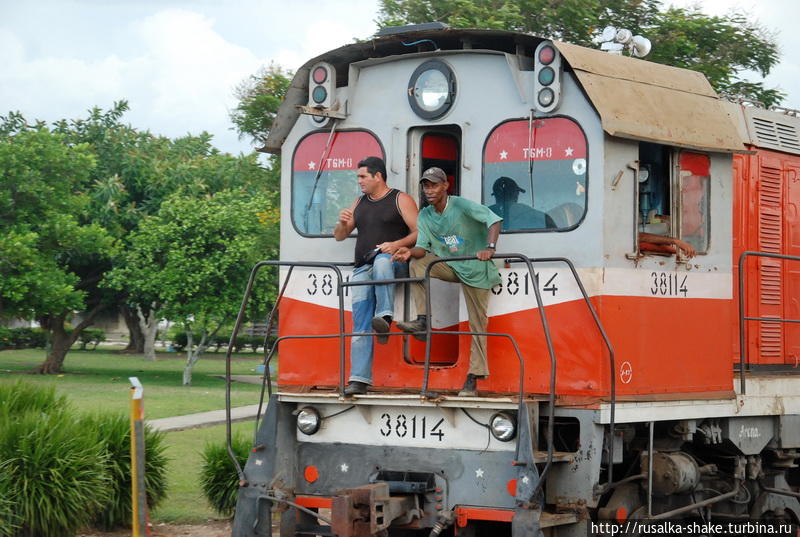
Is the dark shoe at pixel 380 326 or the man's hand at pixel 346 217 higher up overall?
the man's hand at pixel 346 217

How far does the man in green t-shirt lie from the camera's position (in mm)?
8094

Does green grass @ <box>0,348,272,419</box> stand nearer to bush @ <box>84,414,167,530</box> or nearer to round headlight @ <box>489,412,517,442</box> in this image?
bush @ <box>84,414,167,530</box>

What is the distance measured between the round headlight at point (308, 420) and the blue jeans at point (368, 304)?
49 cm

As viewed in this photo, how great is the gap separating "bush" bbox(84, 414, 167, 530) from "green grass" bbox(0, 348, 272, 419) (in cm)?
135

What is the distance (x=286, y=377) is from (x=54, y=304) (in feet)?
75.8

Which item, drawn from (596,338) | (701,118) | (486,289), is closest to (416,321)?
(486,289)

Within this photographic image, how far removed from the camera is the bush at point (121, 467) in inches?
424

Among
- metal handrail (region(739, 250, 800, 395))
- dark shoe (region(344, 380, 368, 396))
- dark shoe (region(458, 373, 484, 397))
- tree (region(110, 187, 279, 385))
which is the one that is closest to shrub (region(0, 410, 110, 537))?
dark shoe (region(344, 380, 368, 396))

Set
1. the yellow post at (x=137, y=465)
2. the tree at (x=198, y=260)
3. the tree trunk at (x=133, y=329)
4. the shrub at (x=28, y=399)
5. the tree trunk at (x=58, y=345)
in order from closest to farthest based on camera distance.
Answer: the yellow post at (x=137, y=465)
the shrub at (x=28, y=399)
the tree at (x=198, y=260)
the tree trunk at (x=58, y=345)
the tree trunk at (x=133, y=329)

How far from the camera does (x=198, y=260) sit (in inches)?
1230

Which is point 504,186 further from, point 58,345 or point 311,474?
point 58,345

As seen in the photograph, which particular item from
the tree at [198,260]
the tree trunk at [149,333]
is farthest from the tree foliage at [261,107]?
the tree trunk at [149,333]

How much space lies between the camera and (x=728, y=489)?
943cm

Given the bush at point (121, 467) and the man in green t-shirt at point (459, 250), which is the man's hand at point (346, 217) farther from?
the bush at point (121, 467)
